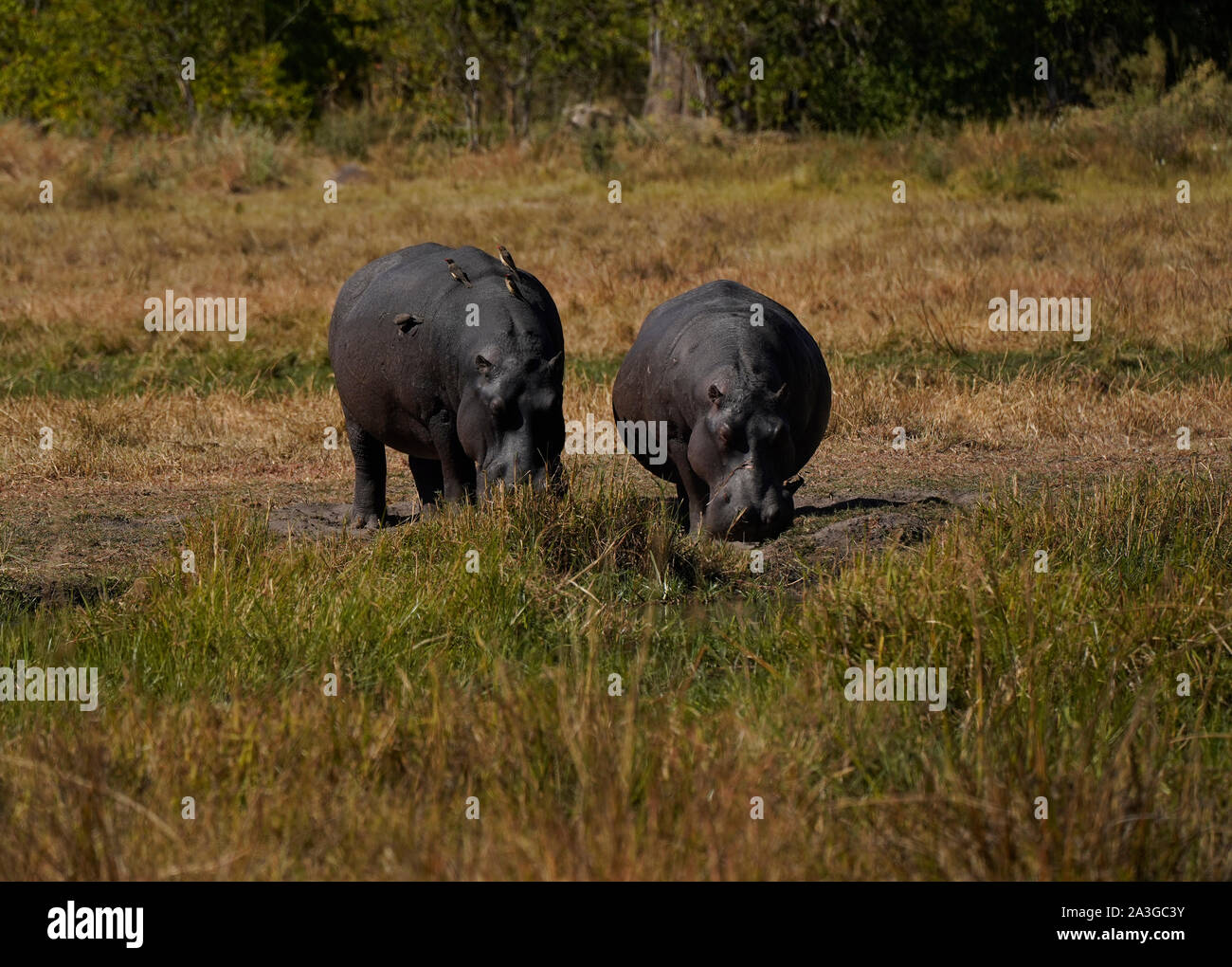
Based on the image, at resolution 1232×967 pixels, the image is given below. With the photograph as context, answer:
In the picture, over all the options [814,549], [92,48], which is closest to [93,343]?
[814,549]

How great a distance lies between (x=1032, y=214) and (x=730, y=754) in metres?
13.6

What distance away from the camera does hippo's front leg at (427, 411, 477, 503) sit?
7035 mm

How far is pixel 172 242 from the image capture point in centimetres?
1733

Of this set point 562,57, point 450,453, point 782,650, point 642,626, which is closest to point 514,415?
point 450,453

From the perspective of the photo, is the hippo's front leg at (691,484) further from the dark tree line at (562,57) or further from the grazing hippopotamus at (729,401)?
the dark tree line at (562,57)

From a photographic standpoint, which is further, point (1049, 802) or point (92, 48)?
point (92, 48)

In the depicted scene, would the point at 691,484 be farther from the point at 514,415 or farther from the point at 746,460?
the point at 514,415

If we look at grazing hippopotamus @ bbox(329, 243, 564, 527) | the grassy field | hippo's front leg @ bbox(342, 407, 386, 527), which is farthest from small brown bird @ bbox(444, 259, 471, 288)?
hippo's front leg @ bbox(342, 407, 386, 527)

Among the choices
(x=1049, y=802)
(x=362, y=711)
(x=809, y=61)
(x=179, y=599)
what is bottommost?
A: (x=1049, y=802)

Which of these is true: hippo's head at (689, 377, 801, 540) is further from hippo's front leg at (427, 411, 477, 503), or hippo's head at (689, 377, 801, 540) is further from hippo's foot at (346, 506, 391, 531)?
hippo's foot at (346, 506, 391, 531)

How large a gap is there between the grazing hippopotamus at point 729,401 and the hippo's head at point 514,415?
0.64 m

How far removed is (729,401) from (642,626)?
1412 mm

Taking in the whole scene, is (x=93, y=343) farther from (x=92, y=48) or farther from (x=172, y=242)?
(x=92, y=48)

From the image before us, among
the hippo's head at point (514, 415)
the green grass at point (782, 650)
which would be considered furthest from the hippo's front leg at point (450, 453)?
the green grass at point (782, 650)
